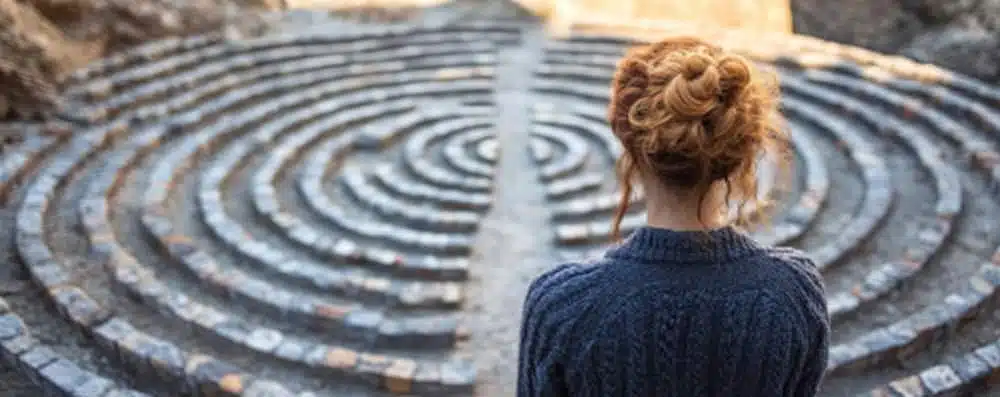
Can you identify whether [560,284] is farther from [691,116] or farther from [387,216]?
[387,216]

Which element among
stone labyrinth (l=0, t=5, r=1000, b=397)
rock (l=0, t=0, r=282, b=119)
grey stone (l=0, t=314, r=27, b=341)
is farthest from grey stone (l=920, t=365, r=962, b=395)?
rock (l=0, t=0, r=282, b=119)

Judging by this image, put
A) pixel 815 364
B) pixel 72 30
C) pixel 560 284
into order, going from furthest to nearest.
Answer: pixel 72 30 → pixel 815 364 → pixel 560 284

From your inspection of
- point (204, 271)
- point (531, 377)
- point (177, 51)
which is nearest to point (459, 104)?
point (177, 51)

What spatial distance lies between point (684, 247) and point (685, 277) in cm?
9

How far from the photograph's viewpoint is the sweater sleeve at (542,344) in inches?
→ 106

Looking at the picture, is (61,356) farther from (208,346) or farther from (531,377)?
(531,377)

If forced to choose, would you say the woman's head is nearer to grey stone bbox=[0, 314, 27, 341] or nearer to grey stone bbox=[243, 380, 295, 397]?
grey stone bbox=[243, 380, 295, 397]

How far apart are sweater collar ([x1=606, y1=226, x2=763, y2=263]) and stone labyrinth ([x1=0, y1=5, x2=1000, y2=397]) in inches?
130

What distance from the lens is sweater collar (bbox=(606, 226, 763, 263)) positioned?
2613 mm

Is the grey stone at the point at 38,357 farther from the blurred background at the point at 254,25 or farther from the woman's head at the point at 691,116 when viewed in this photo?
the woman's head at the point at 691,116

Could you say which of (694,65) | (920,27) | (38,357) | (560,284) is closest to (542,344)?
(560,284)

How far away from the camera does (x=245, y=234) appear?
23.9 ft

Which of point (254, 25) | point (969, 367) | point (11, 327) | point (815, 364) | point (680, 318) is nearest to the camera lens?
point (680, 318)

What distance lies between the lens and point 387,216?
7816 mm
